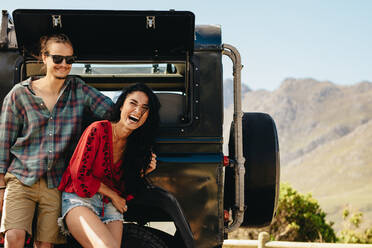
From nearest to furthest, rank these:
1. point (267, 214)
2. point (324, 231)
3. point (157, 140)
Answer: point (157, 140) < point (267, 214) < point (324, 231)

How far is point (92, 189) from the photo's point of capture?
8.93ft

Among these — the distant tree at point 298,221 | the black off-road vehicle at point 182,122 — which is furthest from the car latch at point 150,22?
the distant tree at point 298,221

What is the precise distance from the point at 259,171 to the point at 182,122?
635mm

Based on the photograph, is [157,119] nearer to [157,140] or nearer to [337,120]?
[157,140]

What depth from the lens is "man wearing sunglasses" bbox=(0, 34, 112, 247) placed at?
2.79 metres

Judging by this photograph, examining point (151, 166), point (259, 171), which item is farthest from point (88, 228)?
point (259, 171)

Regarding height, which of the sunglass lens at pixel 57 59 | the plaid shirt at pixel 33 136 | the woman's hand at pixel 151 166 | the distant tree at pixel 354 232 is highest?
the sunglass lens at pixel 57 59

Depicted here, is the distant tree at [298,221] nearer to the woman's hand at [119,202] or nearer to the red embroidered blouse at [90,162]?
the woman's hand at [119,202]

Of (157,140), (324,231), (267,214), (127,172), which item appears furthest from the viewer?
(324,231)

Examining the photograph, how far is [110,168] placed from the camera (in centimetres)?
286

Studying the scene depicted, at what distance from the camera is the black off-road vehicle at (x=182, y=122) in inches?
121

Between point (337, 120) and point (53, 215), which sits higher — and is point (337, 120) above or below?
above

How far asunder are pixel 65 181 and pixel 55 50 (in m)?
0.78

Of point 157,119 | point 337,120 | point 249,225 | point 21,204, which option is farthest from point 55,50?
point 337,120
